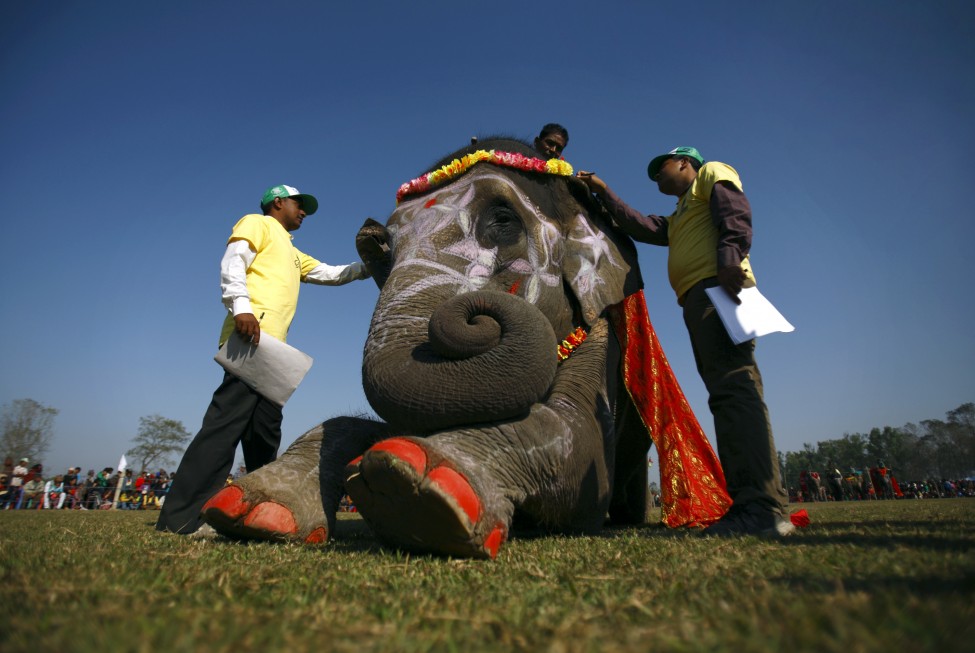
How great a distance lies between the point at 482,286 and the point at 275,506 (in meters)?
1.74

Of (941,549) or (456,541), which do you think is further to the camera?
(456,541)

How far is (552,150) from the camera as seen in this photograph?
14.9ft

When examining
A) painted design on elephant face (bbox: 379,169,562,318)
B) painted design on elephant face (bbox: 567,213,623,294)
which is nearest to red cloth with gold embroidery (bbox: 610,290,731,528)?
painted design on elephant face (bbox: 567,213,623,294)

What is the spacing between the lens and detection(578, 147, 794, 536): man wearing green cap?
8.68 ft

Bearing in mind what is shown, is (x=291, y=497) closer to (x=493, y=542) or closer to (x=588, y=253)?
(x=493, y=542)

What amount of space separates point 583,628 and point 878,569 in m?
0.91

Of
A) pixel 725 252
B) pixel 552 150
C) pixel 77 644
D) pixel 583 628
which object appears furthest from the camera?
pixel 552 150

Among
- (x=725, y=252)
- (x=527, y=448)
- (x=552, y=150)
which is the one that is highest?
(x=552, y=150)

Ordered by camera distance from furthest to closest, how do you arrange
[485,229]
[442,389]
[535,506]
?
[485,229], [535,506], [442,389]

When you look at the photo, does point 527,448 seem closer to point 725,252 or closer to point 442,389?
→ point 442,389

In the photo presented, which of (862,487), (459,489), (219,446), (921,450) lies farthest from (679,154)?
(921,450)

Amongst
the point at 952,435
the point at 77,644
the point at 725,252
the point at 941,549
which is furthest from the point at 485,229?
the point at 952,435

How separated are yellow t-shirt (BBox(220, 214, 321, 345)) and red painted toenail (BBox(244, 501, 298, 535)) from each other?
5.15ft

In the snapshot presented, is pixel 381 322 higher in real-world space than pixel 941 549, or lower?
higher
